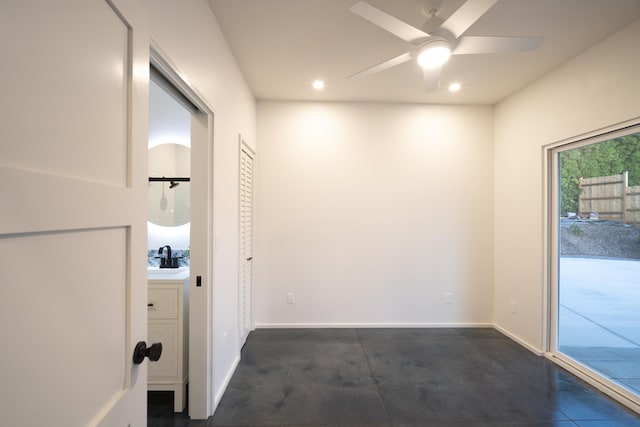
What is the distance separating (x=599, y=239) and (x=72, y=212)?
3.48 metres

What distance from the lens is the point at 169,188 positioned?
2.78m

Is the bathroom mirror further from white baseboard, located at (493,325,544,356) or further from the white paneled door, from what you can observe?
white baseboard, located at (493,325,544,356)

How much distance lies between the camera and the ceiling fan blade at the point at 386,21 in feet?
4.75

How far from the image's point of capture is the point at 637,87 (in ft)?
6.59

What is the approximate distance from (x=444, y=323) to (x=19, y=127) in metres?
3.91

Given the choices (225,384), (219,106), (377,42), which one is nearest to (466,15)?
(377,42)

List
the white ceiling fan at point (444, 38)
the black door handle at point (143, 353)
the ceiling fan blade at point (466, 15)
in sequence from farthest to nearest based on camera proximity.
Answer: the white ceiling fan at point (444, 38)
the ceiling fan blade at point (466, 15)
the black door handle at point (143, 353)

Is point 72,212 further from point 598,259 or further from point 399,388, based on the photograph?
point 598,259

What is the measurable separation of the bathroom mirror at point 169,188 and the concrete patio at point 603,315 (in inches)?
149

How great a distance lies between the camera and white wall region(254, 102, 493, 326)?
3418 millimetres

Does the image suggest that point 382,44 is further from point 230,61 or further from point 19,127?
point 19,127

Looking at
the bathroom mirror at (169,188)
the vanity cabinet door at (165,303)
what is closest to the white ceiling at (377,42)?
the bathroom mirror at (169,188)

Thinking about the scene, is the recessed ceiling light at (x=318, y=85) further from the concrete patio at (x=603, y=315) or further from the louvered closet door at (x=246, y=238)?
the concrete patio at (x=603, y=315)

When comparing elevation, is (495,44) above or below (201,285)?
above
